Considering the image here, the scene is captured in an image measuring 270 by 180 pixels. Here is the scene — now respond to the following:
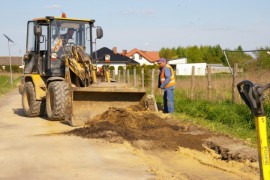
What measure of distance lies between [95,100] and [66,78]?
1.59 m

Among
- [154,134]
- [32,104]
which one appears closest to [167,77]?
[32,104]

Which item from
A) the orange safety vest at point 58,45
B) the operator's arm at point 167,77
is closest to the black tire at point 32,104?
the orange safety vest at point 58,45

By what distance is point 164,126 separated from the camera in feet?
32.2

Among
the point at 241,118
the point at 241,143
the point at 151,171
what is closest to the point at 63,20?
the point at 241,118

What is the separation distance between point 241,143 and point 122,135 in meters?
2.39

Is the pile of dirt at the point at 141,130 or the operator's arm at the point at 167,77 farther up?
the operator's arm at the point at 167,77

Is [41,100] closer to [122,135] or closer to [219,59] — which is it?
[122,135]

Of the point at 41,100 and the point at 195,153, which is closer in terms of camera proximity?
the point at 195,153

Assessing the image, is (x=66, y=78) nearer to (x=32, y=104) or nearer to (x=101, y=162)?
(x=32, y=104)

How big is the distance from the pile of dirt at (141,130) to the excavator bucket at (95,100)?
291 mm

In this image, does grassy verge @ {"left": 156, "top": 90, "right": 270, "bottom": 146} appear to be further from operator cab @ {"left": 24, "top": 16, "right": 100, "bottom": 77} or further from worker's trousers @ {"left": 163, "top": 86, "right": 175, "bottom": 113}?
operator cab @ {"left": 24, "top": 16, "right": 100, "bottom": 77}

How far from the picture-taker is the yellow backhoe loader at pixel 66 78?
434 inches

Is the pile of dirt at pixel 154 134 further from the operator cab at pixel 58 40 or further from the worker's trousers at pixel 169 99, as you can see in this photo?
the operator cab at pixel 58 40

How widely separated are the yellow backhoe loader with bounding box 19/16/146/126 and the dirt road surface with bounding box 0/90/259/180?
2119 mm
